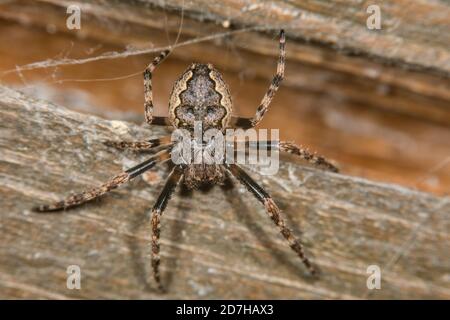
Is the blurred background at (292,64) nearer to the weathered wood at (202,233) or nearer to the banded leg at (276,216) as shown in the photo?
the weathered wood at (202,233)

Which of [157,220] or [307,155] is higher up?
[307,155]

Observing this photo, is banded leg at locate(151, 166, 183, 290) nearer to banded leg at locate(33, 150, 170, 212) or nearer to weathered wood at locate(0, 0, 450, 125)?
banded leg at locate(33, 150, 170, 212)

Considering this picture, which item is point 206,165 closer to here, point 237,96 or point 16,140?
point 237,96

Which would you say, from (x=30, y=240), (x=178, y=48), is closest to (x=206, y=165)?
(x=178, y=48)

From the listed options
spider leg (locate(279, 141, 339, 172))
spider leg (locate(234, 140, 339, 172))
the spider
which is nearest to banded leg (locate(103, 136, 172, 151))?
the spider

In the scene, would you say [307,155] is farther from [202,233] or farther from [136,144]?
[136,144]

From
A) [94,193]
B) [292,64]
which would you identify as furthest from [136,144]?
[292,64]

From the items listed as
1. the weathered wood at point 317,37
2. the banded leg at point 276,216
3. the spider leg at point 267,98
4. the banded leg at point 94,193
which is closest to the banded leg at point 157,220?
the banded leg at point 94,193
